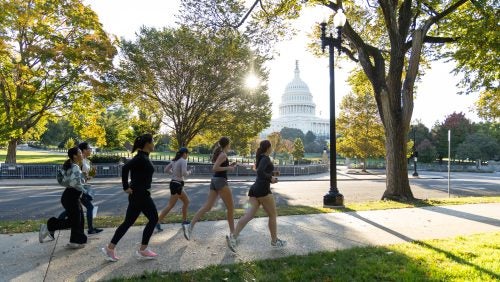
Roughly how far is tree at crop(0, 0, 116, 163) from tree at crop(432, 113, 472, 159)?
187 ft

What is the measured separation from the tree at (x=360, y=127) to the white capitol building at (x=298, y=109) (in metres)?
102

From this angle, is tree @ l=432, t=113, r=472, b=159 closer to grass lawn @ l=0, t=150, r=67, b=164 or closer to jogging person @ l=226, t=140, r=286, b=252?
grass lawn @ l=0, t=150, r=67, b=164

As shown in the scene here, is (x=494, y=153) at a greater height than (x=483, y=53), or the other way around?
(x=483, y=53)

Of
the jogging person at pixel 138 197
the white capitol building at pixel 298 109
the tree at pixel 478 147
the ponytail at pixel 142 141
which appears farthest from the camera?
the white capitol building at pixel 298 109

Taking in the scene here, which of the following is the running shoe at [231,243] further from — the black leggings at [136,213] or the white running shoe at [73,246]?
the white running shoe at [73,246]

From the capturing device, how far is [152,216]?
5.13 meters

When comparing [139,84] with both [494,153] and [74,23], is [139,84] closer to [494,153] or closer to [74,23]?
[74,23]

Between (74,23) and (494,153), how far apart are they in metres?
64.5

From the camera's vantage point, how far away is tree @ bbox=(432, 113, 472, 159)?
62.5 metres

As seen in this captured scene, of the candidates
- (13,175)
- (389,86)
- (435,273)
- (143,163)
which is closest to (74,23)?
(13,175)

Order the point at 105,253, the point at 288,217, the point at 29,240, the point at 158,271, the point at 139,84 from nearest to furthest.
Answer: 1. the point at 158,271
2. the point at 105,253
3. the point at 29,240
4. the point at 288,217
5. the point at 139,84

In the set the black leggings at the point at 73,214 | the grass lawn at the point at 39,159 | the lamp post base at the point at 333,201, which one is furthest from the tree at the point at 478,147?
the black leggings at the point at 73,214

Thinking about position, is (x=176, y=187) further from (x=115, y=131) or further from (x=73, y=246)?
(x=115, y=131)

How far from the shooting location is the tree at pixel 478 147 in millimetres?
57906
